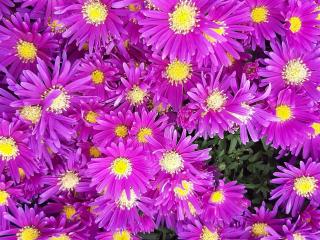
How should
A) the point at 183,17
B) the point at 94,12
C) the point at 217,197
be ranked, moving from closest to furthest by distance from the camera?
the point at 183,17, the point at 94,12, the point at 217,197

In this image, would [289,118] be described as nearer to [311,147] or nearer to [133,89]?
[311,147]

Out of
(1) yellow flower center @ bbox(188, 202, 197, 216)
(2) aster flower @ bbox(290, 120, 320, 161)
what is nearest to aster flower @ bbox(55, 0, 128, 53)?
(1) yellow flower center @ bbox(188, 202, 197, 216)

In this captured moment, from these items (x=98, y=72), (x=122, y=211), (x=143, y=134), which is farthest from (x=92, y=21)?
(x=122, y=211)

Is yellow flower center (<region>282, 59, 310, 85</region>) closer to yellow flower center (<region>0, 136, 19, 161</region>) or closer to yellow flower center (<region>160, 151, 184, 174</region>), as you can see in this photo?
yellow flower center (<region>160, 151, 184, 174</region>)

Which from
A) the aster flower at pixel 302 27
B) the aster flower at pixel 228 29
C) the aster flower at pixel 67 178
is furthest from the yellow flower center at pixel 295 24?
the aster flower at pixel 67 178

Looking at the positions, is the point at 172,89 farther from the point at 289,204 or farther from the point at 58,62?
the point at 289,204

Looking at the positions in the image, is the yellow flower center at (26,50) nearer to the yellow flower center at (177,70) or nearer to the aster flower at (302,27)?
the yellow flower center at (177,70)

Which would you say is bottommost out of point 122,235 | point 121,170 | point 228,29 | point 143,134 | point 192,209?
point 122,235
